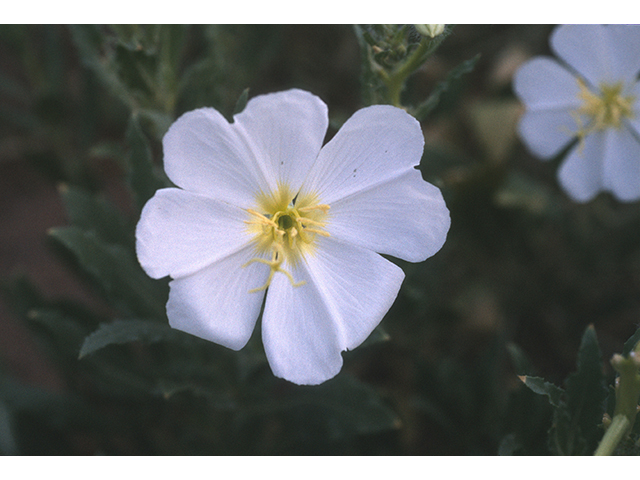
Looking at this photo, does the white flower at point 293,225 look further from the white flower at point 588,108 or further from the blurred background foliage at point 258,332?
the white flower at point 588,108

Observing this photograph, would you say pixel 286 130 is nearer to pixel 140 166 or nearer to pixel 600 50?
pixel 140 166

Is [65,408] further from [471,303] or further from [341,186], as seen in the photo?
[471,303]

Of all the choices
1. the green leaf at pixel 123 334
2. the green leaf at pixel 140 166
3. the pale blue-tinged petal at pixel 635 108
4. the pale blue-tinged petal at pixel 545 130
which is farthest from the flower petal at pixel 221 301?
the pale blue-tinged petal at pixel 635 108

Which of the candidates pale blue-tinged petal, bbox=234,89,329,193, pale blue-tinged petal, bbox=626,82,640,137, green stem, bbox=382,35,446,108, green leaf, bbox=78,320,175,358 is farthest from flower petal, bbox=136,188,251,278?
pale blue-tinged petal, bbox=626,82,640,137

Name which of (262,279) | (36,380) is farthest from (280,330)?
(36,380)

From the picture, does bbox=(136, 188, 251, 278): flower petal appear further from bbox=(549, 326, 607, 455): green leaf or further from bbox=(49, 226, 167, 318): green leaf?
bbox=(549, 326, 607, 455): green leaf

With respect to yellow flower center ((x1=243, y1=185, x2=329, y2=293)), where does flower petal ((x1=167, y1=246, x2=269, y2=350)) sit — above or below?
below
